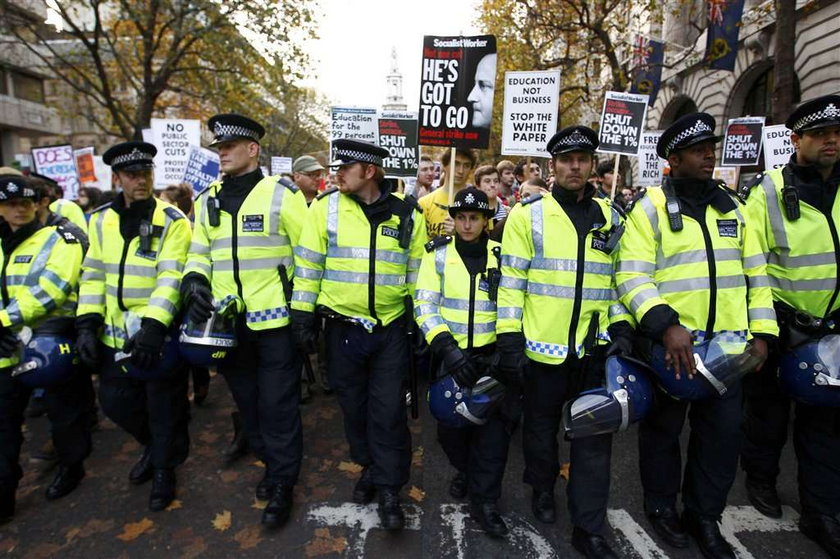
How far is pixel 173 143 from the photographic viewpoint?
27.0 ft

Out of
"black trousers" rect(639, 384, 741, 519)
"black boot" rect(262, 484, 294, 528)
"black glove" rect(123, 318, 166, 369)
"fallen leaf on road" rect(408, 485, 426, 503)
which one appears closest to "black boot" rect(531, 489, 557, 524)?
"black trousers" rect(639, 384, 741, 519)

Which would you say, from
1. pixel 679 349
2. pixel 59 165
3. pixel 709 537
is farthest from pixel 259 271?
pixel 59 165

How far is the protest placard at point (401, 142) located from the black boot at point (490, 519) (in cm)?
413

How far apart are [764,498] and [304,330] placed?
3.12 m

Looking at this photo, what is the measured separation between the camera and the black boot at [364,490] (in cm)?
356

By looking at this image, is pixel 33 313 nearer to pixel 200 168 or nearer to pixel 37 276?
pixel 37 276

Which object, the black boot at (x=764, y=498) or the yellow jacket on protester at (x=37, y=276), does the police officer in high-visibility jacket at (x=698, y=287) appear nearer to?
the black boot at (x=764, y=498)

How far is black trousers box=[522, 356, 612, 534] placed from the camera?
9.70 ft

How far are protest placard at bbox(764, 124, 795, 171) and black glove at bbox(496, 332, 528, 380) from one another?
18.2 feet

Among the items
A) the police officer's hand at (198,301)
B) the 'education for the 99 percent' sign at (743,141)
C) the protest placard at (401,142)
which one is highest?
the 'education for the 99 percent' sign at (743,141)

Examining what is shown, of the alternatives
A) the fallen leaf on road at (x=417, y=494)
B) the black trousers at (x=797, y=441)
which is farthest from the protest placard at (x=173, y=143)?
the black trousers at (x=797, y=441)

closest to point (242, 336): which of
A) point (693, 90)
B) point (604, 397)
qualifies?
point (604, 397)

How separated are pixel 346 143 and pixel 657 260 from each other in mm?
1941

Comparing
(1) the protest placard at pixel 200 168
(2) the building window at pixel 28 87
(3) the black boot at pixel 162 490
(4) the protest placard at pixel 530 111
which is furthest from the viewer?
(2) the building window at pixel 28 87
